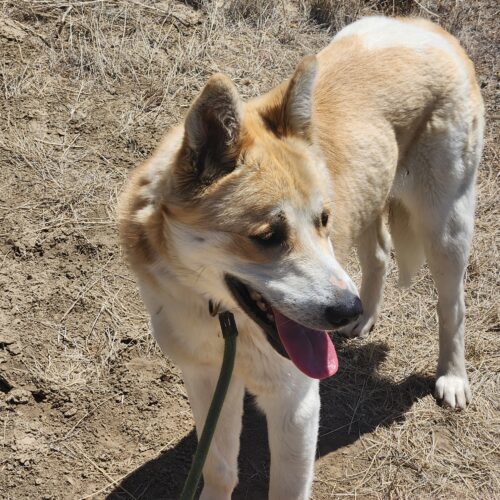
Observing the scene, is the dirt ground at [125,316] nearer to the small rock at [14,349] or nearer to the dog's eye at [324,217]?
the small rock at [14,349]

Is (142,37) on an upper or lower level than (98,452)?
upper

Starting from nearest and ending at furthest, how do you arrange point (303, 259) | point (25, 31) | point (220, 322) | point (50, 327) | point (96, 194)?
1. point (303, 259)
2. point (220, 322)
3. point (50, 327)
4. point (96, 194)
5. point (25, 31)

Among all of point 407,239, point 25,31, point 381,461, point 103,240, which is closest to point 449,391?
point 381,461

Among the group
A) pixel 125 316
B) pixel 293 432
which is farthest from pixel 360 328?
pixel 293 432

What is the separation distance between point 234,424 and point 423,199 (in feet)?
5.32

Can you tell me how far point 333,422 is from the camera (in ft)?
14.0

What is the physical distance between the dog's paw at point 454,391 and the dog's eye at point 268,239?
88.3 inches

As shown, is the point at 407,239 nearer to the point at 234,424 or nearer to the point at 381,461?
the point at 381,461

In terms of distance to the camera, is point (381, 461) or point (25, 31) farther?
point (25, 31)

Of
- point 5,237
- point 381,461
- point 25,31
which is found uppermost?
point 25,31

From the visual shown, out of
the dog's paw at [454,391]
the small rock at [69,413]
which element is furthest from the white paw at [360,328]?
the small rock at [69,413]

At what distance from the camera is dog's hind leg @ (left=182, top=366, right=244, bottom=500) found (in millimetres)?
3359

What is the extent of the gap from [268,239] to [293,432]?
Result: 3.20 feet

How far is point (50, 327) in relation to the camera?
170 inches
